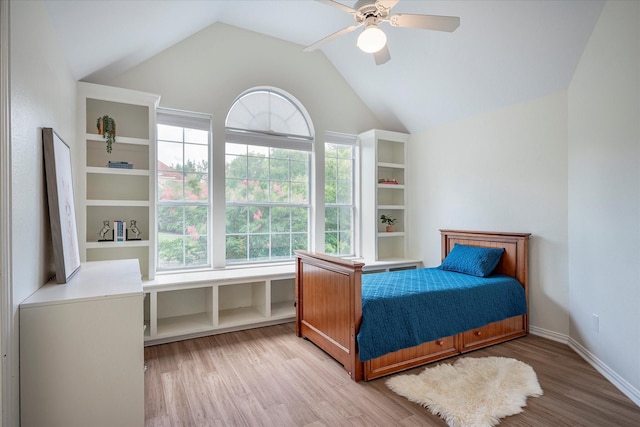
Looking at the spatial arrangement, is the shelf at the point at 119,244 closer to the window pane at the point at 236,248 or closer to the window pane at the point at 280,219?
the window pane at the point at 236,248

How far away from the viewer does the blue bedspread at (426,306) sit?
2.42 m

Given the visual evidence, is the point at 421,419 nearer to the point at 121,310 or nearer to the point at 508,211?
the point at 121,310

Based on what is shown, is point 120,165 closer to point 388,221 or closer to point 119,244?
point 119,244

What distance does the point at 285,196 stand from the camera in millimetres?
4305

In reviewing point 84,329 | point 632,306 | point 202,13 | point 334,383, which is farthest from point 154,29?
point 632,306

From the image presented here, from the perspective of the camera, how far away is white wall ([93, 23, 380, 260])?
138 inches

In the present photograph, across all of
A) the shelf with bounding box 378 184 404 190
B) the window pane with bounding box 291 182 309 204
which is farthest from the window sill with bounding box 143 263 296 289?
the shelf with bounding box 378 184 404 190

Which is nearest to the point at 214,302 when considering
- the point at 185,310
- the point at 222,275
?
the point at 222,275

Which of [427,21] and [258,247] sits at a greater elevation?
[427,21]

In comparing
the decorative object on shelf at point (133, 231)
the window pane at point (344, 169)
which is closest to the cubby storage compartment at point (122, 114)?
A: the decorative object on shelf at point (133, 231)

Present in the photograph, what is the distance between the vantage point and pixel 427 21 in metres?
2.18

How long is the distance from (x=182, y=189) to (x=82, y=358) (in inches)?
92.1

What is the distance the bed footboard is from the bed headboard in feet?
6.47

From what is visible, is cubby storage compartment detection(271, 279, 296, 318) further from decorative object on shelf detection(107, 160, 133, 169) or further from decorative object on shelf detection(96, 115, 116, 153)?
decorative object on shelf detection(96, 115, 116, 153)
